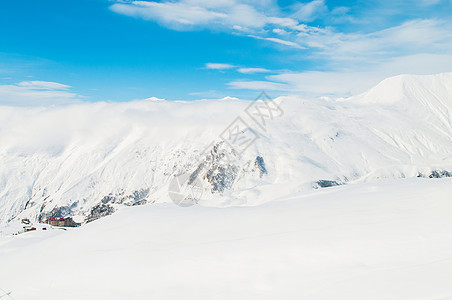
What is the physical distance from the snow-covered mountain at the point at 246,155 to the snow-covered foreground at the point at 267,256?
1993 inches

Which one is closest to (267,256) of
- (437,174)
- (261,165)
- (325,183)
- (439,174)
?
(325,183)

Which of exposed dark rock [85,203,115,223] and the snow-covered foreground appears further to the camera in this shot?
exposed dark rock [85,203,115,223]

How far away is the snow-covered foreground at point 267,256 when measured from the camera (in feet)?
22.5

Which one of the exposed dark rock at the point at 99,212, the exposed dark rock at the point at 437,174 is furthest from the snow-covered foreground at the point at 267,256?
the exposed dark rock at the point at 99,212

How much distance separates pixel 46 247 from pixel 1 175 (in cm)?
19014

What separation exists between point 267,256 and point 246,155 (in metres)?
85.8

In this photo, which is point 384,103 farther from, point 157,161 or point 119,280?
point 119,280

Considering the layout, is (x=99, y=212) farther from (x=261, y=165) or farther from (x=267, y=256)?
(x=267, y=256)

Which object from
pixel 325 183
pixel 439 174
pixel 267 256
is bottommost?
pixel 325 183

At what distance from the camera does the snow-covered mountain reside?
86312mm

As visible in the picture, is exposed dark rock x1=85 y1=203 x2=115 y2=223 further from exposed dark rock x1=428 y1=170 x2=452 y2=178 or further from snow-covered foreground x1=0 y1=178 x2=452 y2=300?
snow-covered foreground x1=0 y1=178 x2=452 y2=300

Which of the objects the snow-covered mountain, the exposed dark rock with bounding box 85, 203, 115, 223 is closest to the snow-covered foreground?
the snow-covered mountain

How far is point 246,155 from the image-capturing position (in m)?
94.0

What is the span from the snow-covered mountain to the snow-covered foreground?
166 ft
